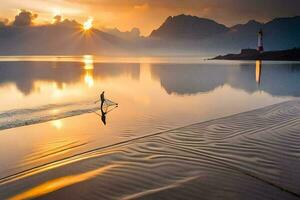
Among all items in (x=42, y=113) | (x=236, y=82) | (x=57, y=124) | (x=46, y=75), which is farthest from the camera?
(x=46, y=75)

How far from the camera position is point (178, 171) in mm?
9969

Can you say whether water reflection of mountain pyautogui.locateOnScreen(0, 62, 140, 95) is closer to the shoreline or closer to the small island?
the small island

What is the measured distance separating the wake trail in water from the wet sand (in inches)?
366

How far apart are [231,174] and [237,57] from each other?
188423 mm

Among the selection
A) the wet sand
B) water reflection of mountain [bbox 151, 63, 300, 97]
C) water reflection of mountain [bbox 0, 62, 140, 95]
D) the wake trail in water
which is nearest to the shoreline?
water reflection of mountain [bbox 151, 63, 300, 97]

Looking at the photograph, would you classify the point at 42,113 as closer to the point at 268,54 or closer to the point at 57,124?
the point at 57,124

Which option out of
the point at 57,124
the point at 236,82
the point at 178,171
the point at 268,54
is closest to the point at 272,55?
the point at 268,54

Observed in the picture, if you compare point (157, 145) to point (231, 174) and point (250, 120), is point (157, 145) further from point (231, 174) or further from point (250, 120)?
point (250, 120)

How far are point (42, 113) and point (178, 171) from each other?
16475 mm

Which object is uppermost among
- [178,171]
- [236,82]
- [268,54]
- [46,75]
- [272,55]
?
[268,54]

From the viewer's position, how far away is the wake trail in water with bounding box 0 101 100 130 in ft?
65.6

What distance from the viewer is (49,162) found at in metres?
11.5

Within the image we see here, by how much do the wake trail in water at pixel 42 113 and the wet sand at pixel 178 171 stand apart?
9297 millimetres

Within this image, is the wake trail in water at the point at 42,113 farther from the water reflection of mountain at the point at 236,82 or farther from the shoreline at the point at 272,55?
the shoreline at the point at 272,55
